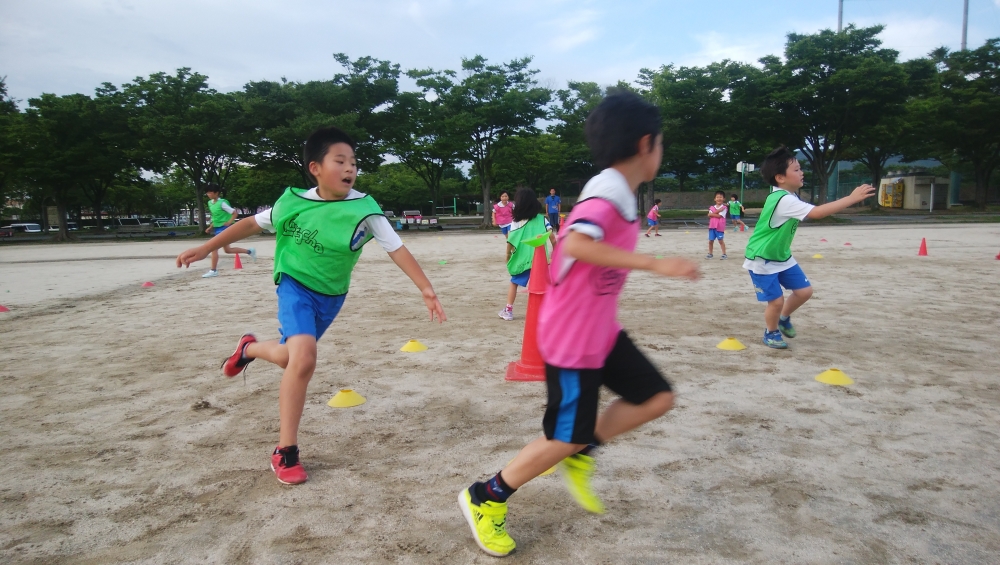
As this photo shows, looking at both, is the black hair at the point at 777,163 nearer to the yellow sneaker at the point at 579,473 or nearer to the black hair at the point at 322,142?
the black hair at the point at 322,142

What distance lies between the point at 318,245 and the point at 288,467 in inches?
44.8

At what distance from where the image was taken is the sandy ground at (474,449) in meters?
2.49

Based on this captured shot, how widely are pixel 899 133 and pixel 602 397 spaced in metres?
37.2

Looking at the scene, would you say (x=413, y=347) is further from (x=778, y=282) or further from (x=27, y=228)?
(x=27, y=228)

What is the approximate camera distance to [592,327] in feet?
7.45

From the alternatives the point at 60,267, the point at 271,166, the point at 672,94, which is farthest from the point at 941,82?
the point at 60,267

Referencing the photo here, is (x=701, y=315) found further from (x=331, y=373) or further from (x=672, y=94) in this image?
(x=672, y=94)

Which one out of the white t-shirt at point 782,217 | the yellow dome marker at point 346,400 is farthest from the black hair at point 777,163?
the yellow dome marker at point 346,400

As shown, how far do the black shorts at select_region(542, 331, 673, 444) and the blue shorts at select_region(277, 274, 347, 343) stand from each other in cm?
148

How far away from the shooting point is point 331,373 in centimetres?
500

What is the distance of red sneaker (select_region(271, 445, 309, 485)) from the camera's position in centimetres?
302

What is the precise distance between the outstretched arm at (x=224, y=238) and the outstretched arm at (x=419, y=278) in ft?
2.71

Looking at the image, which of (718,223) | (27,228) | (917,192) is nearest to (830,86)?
(917,192)

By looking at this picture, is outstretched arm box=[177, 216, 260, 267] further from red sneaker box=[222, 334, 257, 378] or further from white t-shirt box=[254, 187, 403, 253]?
red sneaker box=[222, 334, 257, 378]
